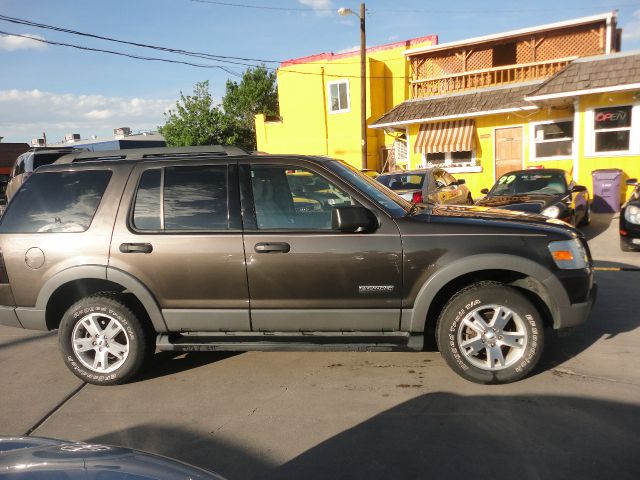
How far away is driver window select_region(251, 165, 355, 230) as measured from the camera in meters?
3.95

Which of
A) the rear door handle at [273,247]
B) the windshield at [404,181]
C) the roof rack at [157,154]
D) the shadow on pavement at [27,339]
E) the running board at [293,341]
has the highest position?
the roof rack at [157,154]

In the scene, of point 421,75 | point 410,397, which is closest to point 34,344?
point 410,397

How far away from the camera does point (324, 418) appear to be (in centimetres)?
345

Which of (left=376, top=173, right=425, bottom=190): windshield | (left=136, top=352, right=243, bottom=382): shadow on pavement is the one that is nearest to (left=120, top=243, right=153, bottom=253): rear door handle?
(left=136, top=352, right=243, bottom=382): shadow on pavement

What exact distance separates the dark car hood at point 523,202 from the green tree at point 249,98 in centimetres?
2988

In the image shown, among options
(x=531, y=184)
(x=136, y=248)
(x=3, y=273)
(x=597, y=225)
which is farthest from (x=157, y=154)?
(x=597, y=225)

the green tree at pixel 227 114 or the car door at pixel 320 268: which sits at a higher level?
the green tree at pixel 227 114

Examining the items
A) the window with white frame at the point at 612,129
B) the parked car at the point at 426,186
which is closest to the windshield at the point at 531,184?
the parked car at the point at 426,186

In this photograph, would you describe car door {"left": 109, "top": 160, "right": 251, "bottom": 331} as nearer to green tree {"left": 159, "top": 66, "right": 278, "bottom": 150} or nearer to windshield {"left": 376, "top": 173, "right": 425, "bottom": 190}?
windshield {"left": 376, "top": 173, "right": 425, "bottom": 190}

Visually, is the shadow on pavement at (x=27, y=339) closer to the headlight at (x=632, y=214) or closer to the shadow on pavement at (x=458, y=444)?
the shadow on pavement at (x=458, y=444)

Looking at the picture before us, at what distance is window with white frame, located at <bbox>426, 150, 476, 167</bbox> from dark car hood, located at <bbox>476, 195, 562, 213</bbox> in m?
7.85

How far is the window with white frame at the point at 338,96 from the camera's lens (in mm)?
23703

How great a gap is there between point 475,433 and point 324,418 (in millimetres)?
1002

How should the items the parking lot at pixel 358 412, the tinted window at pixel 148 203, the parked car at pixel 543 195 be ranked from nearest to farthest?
1. the parking lot at pixel 358 412
2. the tinted window at pixel 148 203
3. the parked car at pixel 543 195
